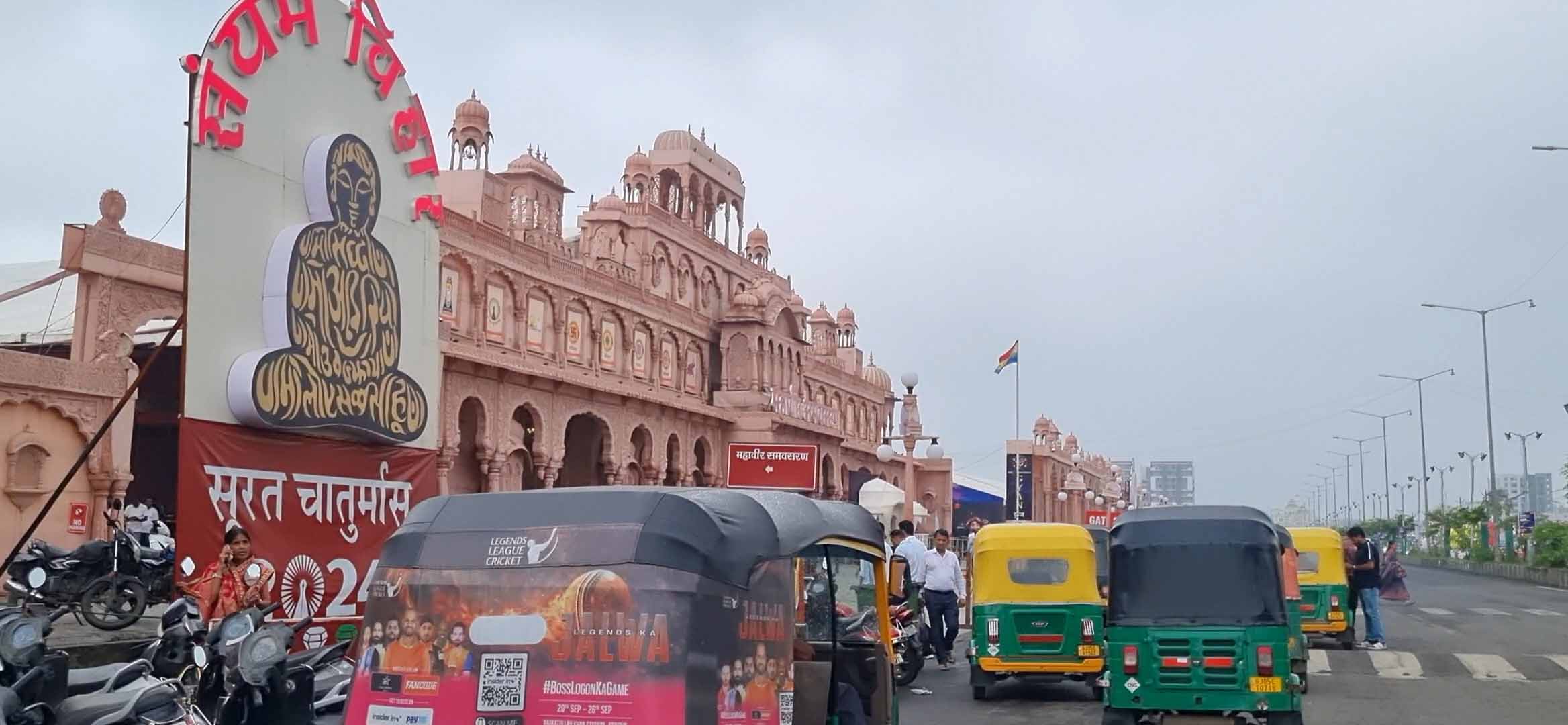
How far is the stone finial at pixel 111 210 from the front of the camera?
17469 millimetres

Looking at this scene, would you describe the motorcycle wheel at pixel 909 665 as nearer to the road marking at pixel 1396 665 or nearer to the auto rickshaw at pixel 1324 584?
the road marking at pixel 1396 665

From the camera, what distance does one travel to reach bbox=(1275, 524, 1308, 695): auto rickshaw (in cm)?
1109

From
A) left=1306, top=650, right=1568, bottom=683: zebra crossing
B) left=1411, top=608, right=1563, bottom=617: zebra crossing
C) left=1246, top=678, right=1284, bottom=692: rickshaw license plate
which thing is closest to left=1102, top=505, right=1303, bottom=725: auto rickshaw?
left=1246, top=678, right=1284, bottom=692: rickshaw license plate

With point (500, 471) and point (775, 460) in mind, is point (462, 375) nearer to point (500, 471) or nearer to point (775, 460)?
point (500, 471)

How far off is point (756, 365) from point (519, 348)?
40.7 feet

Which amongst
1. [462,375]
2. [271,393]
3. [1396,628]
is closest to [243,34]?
[271,393]

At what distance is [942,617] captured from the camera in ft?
56.6

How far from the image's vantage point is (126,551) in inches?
529

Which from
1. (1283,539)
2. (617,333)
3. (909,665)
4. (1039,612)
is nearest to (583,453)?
(617,333)

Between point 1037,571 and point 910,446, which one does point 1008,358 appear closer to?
point 910,446

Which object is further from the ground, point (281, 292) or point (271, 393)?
point (281, 292)

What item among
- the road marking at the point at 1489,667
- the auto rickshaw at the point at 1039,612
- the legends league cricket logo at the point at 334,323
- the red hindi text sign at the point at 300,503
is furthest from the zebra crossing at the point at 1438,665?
the legends league cricket logo at the point at 334,323

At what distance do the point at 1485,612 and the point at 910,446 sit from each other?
62.1 ft

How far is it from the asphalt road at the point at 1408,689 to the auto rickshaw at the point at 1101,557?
1.20m
